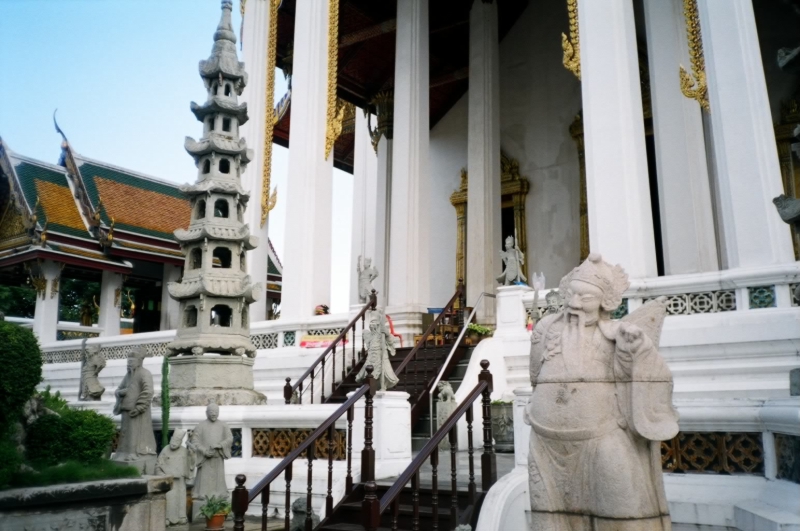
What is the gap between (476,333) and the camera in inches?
421

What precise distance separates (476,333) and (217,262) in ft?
12.9

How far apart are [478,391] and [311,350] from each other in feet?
18.2

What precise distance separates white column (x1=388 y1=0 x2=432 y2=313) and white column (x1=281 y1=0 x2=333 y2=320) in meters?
1.51

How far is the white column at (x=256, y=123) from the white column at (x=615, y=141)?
6.19 m

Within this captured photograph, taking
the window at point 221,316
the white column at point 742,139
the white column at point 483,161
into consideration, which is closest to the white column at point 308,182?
the window at point 221,316

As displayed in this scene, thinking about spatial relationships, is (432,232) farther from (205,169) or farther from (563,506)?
(563,506)

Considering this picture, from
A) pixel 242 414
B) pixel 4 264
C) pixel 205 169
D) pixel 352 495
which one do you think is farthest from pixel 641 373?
pixel 4 264

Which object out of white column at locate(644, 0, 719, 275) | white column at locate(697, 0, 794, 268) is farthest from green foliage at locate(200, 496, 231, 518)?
white column at locate(644, 0, 719, 275)

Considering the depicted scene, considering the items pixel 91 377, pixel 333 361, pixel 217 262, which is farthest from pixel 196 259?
pixel 91 377

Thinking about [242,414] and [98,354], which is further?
[98,354]

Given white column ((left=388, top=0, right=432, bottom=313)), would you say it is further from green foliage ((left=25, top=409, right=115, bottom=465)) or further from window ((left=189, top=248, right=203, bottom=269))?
green foliage ((left=25, top=409, right=115, bottom=465))

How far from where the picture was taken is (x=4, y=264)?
1686cm

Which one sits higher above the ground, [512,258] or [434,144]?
[434,144]

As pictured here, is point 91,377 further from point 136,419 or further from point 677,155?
point 677,155
